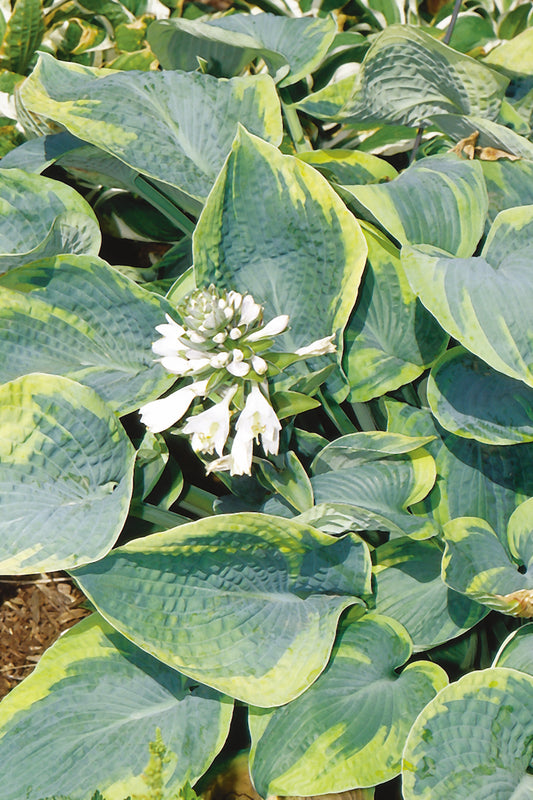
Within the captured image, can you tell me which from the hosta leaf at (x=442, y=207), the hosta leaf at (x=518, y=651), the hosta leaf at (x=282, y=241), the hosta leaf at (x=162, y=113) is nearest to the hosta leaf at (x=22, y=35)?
the hosta leaf at (x=162, y=113)

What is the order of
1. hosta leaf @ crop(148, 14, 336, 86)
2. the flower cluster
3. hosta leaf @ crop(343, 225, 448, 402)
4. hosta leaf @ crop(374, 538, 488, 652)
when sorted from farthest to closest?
1. hosta leaf @ crop(148, 14, 336, 86)
2. hosta leaf @ crop(343, 225, 448, 402)
3. hosta leaf @ crop(374, 538, 488, 652)
4. the flower cluster

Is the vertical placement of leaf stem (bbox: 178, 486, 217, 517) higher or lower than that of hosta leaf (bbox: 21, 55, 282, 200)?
lower

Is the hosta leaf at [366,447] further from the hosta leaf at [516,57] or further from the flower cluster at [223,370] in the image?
the hosta leaf at [516,57]

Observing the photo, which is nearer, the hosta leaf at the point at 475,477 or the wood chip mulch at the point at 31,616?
the hosta leaf at the point at 475,477

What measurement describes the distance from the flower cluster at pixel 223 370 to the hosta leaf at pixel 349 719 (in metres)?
0.34

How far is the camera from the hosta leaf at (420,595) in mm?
1076

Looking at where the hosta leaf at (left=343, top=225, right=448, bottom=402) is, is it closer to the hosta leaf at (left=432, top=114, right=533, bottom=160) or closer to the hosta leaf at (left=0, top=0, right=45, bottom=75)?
the hosta leaf at (left=432, top=114, right=533, bottom=160)

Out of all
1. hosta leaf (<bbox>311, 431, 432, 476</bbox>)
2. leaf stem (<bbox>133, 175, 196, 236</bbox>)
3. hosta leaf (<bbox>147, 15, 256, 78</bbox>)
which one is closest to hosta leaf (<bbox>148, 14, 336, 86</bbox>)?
hosta leaf (<bbox>147, 15, 256, 78</bbox>)

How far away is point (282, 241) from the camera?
1.14 m

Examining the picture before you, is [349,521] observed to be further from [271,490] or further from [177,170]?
[177,170]

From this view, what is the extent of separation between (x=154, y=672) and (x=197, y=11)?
161 cm

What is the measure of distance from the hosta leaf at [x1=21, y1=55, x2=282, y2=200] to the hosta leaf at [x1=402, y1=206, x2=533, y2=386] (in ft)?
1.44

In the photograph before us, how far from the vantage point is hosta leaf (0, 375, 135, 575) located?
98 centimetres

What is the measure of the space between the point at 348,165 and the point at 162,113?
1.17 feet
